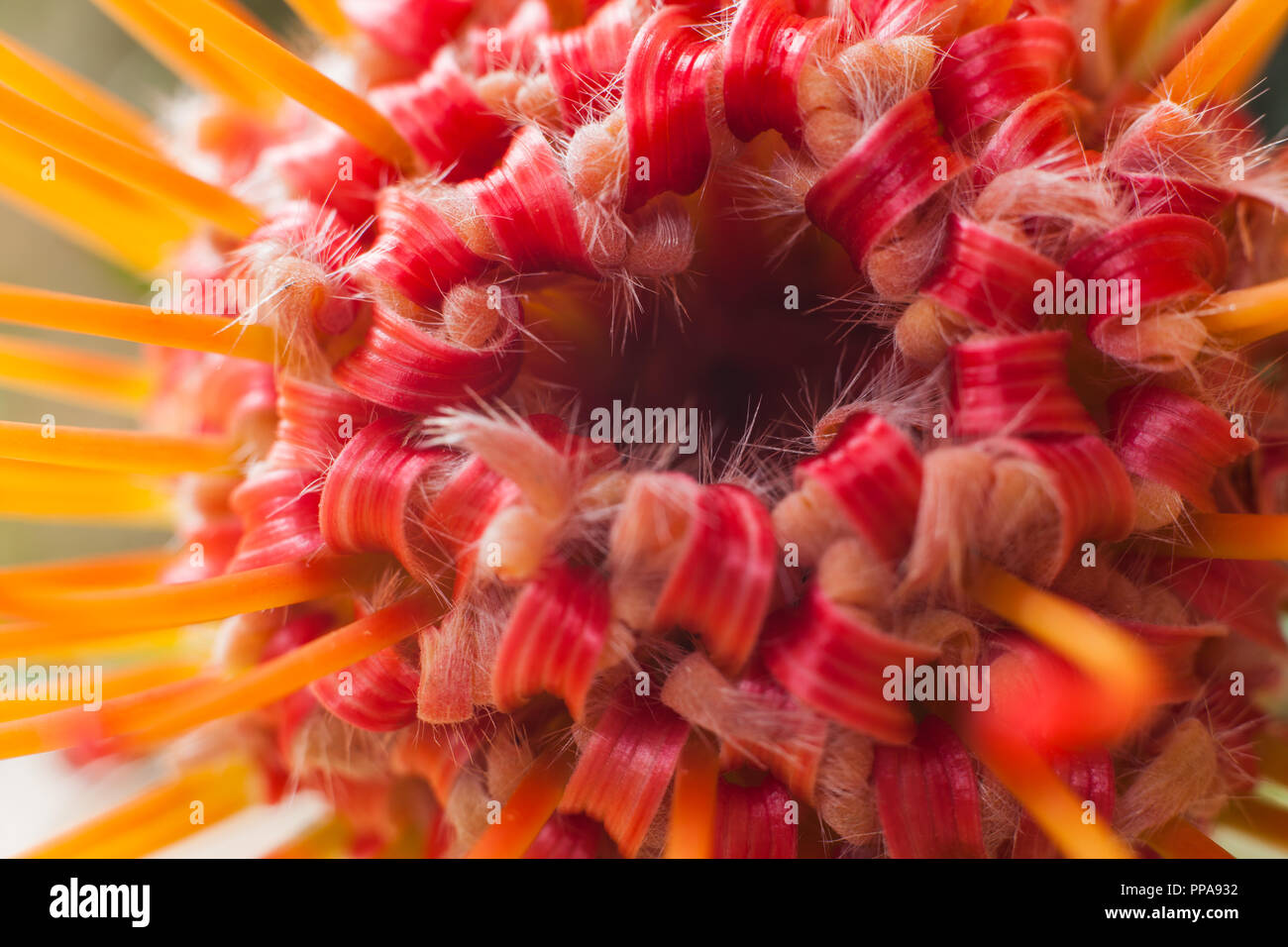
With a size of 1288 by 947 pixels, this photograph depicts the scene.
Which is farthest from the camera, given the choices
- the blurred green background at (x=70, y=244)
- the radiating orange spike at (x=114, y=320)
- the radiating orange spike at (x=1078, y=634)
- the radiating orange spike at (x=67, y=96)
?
the blurred green background at (x=70, y=244)

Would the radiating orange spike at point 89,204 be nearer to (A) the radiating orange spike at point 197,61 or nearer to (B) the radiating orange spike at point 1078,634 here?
(A) the radiating orange spike at point 197,61

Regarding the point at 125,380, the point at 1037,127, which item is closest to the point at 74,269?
the point at 125,380

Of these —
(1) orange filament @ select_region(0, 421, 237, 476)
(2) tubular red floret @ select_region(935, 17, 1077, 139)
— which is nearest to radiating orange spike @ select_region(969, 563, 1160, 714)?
(2) tubular red floret @ select_region(935, 17, 1077, 139)

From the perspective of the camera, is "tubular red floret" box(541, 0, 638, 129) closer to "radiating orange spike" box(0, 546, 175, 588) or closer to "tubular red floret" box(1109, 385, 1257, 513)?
"tubular red floret" box(1109, 385, 1257, 513)

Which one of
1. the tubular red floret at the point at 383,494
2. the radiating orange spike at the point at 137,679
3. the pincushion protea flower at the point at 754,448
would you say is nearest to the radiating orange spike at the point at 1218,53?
the pincushion protea flower at the point at 754,448

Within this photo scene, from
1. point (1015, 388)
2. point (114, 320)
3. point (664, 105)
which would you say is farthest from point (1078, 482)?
point (114, 320)
